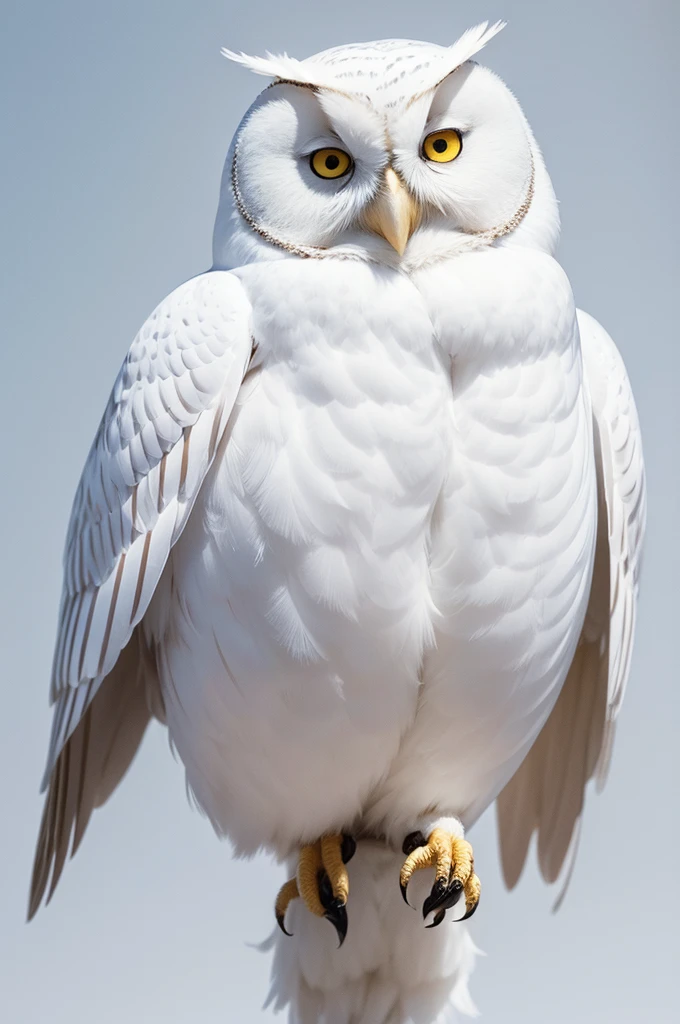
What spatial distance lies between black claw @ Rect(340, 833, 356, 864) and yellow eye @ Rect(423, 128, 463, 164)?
0.89 m

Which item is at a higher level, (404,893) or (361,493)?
(361,493)

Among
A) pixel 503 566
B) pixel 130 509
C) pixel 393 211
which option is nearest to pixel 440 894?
pixel 503 566

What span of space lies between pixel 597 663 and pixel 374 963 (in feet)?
1.84

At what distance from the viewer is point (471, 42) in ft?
4.89

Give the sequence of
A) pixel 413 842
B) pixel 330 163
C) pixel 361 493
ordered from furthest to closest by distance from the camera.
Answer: pixel 413 842 → pixel 330 163 → pixel 361 493

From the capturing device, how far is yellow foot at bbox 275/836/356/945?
1563 mm

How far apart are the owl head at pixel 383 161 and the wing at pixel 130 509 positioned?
123mm

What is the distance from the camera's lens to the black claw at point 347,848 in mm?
1623

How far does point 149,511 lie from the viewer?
1519 mm

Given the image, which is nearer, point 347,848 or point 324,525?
point 324,525

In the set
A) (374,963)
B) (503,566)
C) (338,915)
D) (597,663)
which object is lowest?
(374,963)

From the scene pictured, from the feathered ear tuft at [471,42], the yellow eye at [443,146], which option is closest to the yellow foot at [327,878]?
the yellow eye at [443,146]

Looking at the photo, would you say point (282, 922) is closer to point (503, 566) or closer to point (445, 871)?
point (445, 871)

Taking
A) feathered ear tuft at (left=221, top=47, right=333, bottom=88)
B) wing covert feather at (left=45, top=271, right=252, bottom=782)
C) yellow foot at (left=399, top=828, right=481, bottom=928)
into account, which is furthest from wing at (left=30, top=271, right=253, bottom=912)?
yellow foot at (left=399, top=828, right=481, bottom=928)
